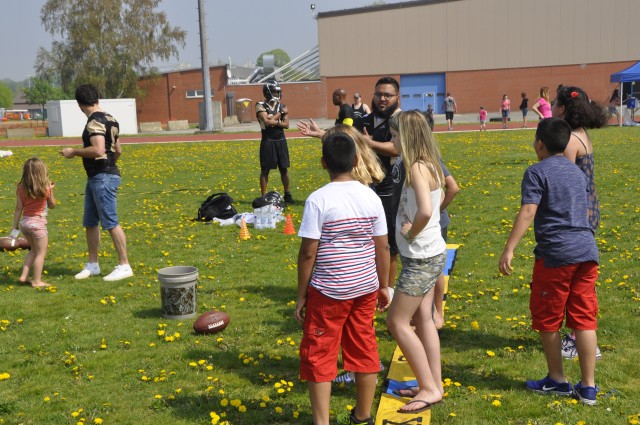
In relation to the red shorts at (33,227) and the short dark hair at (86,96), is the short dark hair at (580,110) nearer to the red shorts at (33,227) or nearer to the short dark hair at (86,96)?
the short dark hair at (86,96)

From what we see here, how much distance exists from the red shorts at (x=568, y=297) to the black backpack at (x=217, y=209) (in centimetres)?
737

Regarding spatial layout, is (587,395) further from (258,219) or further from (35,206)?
(258,219)

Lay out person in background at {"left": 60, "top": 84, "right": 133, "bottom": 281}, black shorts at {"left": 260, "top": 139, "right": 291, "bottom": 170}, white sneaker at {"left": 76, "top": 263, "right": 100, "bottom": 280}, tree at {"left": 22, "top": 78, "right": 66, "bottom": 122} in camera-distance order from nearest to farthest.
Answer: person in background at {"left": 60, "top": 84, "right": 133, "bottom": 281}, white sneaker at {"left": 76, "top": 263, "right": 100, "bottom": 280}, black shorts at {"left": 260, "top": 139, "right": 291, "bottom": 170}, tree at {"left": 22, "top": 78, "right": 66, "bottom": 122}

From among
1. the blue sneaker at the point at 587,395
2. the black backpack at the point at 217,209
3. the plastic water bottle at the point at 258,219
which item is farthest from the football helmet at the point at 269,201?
the blue sneaker at the point at 587,395

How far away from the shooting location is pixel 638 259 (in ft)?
26.1

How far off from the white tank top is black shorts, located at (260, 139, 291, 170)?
292 inches

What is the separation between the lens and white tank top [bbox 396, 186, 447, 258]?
171 inches

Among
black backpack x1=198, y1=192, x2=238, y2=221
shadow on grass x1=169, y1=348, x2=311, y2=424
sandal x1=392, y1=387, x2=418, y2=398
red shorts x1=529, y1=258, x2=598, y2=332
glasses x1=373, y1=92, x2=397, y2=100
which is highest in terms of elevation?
glasses x1=373, y1=92, x2=397, y2=100

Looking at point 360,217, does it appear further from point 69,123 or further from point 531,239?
point 69,123

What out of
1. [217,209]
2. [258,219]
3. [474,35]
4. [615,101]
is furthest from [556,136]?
[474,35]

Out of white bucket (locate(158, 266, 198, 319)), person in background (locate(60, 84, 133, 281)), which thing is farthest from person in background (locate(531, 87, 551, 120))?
white bucket (locate(158, 266, 198, 319))

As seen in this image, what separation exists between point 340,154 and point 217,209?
7.61m

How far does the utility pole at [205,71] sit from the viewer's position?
4000 centimetres

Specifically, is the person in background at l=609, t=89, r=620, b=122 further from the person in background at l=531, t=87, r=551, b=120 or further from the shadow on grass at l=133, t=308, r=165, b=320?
the shadow on grass at l=133, t=308, r=165, b=320
